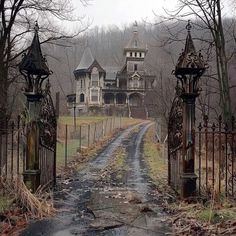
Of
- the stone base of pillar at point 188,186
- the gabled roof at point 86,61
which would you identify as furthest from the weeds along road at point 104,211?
the gabled roof at point 86,61

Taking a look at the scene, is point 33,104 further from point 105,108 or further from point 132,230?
point 105,108

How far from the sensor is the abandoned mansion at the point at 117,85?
74.7 meters

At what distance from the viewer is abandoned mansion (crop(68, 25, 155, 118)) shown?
245 feet

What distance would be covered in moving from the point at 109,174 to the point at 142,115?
184ft

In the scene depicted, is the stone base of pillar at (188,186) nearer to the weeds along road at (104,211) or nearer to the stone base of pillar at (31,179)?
the weeds along road at (104,211)

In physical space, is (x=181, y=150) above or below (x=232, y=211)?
above

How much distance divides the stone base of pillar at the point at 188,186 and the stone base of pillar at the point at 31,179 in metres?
3.38

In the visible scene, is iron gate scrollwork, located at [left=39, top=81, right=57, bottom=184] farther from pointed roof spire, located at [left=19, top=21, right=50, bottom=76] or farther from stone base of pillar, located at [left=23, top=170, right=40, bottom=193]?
pointed roof spire, located at [left=19, top=21, right=50, bottom=76]

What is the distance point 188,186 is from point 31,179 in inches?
142

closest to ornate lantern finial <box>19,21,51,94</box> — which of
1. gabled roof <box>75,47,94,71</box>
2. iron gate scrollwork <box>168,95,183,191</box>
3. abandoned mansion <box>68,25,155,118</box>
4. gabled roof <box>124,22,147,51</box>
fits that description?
iron gate scrollwork <box>168,95,183,191</box>

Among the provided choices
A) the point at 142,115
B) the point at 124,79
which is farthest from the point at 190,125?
the point at 124,79

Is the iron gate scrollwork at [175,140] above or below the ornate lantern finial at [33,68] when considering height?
below

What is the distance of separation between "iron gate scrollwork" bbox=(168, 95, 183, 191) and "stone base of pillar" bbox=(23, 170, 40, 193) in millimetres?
3446

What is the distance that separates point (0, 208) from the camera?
7.84 metres
